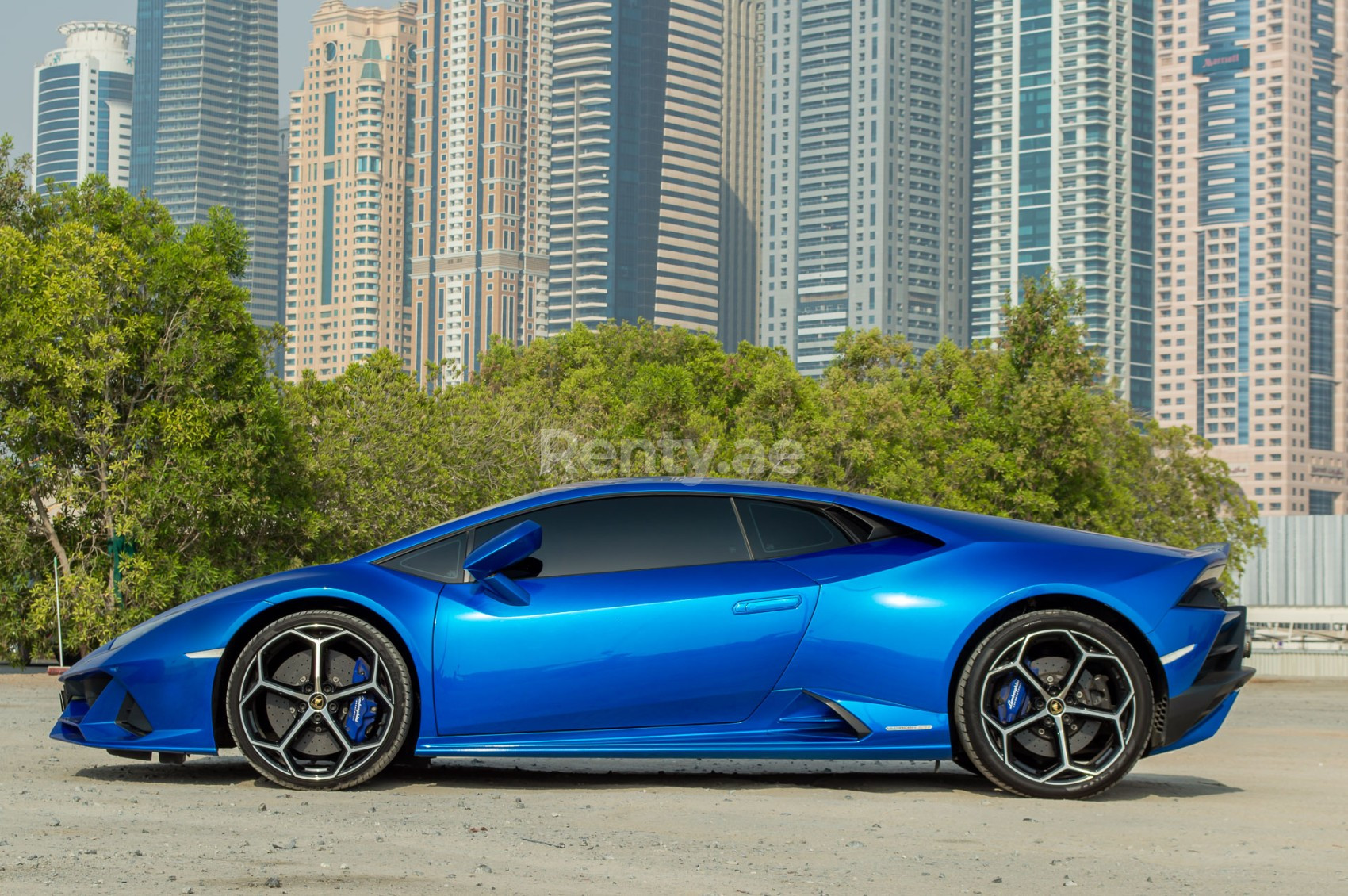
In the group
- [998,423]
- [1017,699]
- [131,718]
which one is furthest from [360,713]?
[998,423]

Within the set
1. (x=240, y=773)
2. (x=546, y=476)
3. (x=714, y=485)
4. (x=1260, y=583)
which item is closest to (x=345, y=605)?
(x=240, y=773)

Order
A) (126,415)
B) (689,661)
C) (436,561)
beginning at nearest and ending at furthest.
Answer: (689,661), (436,561), (126,415)

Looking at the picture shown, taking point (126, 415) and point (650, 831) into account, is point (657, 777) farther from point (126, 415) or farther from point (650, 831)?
point (126, 415)

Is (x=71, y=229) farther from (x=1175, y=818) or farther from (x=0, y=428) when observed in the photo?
(x=1175, y=818)

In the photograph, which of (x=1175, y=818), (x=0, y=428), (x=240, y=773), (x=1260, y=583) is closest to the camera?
(x=1175, y=818)

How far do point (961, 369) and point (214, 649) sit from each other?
42.7 m

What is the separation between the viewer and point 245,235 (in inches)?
1113

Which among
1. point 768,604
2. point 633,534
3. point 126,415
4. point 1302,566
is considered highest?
point 126,415

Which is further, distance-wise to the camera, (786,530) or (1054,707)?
(786,530)

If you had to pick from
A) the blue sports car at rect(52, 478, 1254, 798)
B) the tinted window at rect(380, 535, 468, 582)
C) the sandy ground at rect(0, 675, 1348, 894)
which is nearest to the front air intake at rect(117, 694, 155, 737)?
the blue sports car at rect(52, 478, 1254, 798)

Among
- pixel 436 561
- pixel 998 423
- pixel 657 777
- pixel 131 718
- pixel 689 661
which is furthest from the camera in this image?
pixel 998 423

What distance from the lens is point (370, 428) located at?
35000mm

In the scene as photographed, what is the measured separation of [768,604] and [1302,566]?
11980cm

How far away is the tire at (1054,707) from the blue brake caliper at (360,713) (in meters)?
2.28
